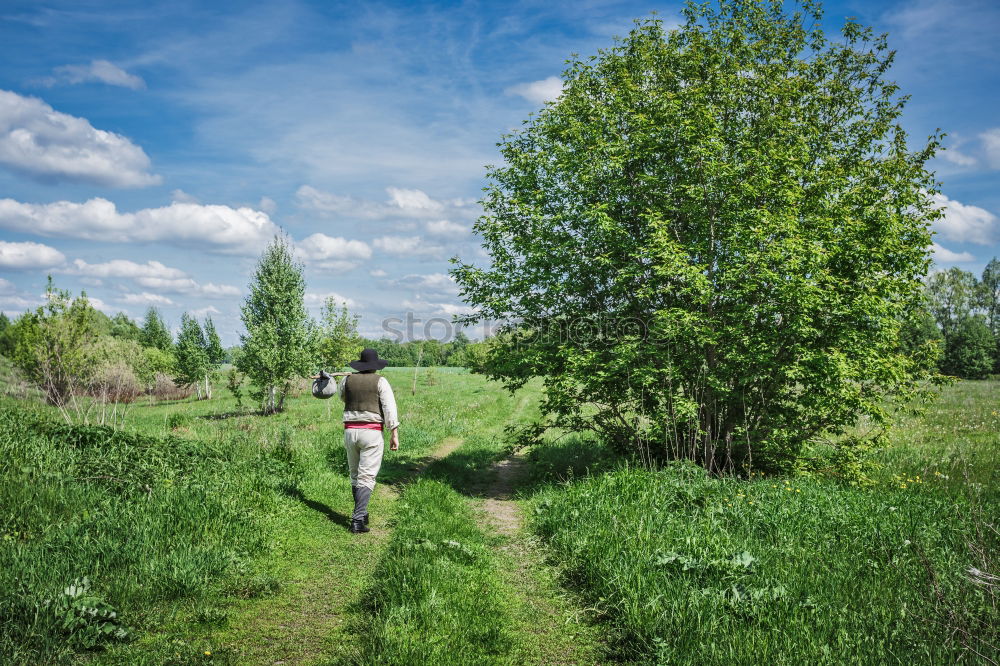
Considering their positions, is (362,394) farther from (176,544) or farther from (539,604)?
(539,604)

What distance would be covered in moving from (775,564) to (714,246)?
6.27 meters

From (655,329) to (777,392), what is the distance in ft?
9.62

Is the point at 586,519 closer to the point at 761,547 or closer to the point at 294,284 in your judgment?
the point at 761,547

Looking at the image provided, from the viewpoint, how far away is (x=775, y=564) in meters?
5.19

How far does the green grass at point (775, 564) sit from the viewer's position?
12.7 feet

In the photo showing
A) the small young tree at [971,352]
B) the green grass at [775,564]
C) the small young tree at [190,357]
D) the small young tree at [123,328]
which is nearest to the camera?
the green grass at [775,564]

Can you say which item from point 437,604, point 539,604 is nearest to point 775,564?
point 539,604

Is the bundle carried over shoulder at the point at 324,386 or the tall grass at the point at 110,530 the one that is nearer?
the tall grass at the point at 110,530

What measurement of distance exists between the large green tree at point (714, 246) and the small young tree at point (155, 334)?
46645 mm

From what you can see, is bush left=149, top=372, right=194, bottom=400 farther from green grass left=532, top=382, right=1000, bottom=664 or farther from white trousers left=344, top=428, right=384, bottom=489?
green grass left=532, top=382, right=1000, bottom=664

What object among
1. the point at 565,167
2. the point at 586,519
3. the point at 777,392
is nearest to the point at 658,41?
the point at 565,167

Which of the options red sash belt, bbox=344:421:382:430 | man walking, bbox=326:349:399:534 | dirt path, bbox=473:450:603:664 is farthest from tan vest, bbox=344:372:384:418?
dirt path, bbox=473:450:603:664

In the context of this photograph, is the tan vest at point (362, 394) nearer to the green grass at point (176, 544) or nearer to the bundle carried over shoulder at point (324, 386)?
the bundle carried over shoulder at point (324, 386)

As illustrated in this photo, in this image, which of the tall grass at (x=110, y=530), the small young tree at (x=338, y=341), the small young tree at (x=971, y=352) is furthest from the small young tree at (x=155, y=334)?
the small young tree at (x=971, y=352)
